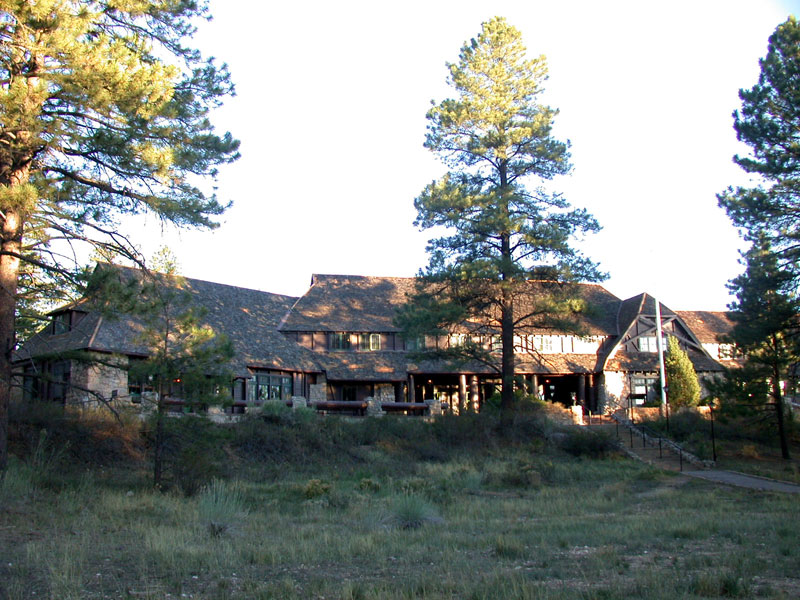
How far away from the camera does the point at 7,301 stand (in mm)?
16141

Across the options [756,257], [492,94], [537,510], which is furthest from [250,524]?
[492,94]

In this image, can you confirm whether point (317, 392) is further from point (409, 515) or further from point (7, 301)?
point (409, 515)

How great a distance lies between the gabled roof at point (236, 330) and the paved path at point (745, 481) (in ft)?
66.8

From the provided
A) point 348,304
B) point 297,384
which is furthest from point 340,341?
point 297,384

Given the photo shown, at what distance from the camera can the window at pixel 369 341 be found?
4247 centimetres

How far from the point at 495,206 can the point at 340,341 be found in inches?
585

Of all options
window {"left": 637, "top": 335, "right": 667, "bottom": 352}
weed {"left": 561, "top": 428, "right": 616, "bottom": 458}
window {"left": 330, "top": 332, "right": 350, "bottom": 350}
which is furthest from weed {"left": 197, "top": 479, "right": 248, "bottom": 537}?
window {"left": 637, "top": 335, "right": 667, "bottom": 352}

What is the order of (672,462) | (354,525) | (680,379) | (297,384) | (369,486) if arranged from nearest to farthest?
(354,525)
(369,486)
(672,462)
(297,384)
(680,379)

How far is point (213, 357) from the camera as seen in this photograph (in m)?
18.7

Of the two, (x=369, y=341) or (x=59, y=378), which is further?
(x=369, y=341)

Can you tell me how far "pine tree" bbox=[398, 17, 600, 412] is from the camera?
30.8 metres

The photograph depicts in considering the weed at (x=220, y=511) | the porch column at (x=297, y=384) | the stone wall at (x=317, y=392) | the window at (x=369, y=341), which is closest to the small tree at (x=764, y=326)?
the window at (x=369, y=341)

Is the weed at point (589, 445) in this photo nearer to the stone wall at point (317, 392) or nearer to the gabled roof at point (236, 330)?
the stone wall at point (317, 392)

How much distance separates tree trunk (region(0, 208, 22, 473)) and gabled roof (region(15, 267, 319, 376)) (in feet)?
43.6
